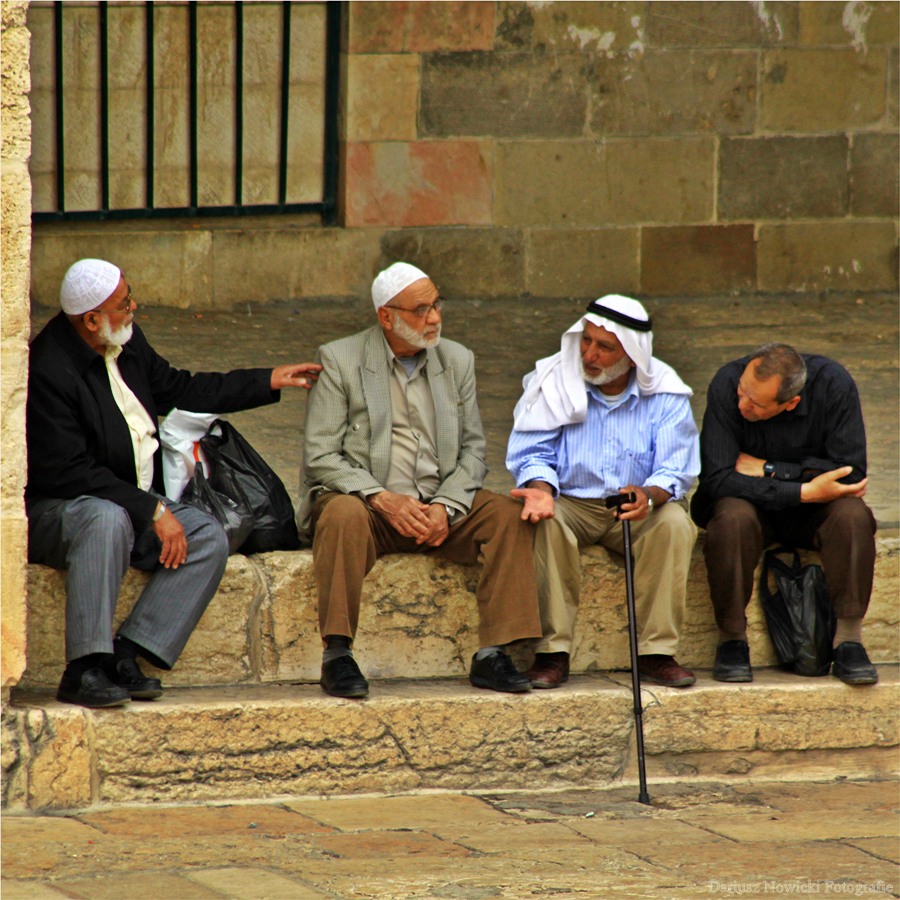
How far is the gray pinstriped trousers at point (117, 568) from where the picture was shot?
16.9 ft

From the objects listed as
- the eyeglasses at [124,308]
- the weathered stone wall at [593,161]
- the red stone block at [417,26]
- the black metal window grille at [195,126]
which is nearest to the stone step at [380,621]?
the eyeglasses at [124,308]

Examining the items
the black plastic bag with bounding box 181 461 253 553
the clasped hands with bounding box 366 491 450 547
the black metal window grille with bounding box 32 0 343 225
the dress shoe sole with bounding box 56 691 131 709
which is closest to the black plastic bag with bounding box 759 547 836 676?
the clasped hands with bounding box 366 491 450 547

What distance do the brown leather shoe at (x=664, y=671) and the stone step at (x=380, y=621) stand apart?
143 millimetres

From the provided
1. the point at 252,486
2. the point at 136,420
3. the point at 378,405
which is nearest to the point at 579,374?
the point at 378,405

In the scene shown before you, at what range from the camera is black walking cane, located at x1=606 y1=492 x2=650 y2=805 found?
217 inches

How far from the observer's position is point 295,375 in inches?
227

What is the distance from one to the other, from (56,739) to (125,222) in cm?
436

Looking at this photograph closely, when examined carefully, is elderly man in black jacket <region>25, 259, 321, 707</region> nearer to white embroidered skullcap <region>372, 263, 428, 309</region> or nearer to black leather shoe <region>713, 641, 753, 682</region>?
white embroidered skullcap <region>372, 263, 428, 309</region>

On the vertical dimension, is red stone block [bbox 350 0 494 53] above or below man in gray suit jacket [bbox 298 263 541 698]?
above

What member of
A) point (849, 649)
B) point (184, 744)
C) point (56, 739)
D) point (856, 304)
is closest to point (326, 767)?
point (184, 744)

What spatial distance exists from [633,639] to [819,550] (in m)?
0.80

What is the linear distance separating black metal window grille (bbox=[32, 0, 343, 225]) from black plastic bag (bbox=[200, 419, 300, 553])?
346cm

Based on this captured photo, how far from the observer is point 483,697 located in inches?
219

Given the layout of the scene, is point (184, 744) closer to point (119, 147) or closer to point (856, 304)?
point (119, 147)
